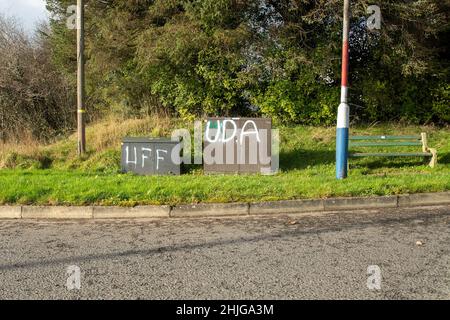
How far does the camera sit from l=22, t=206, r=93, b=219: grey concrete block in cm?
681

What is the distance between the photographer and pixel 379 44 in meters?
13.4

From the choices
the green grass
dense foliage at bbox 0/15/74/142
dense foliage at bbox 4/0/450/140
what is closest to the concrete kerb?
the green grass

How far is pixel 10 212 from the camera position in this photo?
6.90 metres

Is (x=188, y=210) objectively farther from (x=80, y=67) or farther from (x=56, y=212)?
(x=80, y=67)

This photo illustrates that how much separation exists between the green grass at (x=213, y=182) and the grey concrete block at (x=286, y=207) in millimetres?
206

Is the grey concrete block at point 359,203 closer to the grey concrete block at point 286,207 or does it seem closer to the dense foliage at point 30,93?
the grey concrete block at point 286,207

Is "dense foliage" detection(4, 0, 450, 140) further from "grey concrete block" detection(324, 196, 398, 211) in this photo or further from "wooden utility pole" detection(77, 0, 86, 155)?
"grey concrete block" detection(324, 196, 398, 211)

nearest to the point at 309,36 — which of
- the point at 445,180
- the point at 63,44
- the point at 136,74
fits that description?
the point at 136,74

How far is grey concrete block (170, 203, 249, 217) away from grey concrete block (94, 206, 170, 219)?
0.56 feet

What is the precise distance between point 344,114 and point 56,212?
5176 mm
